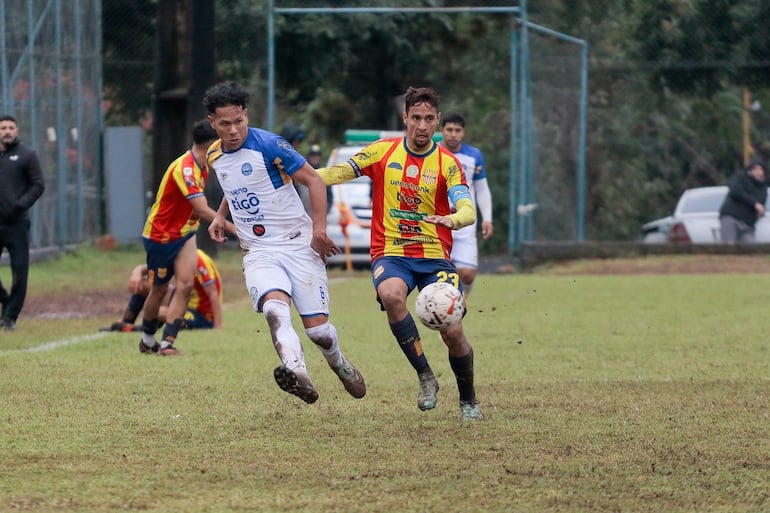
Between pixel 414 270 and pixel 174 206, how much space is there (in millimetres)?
3985

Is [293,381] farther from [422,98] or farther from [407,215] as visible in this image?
[422,98]

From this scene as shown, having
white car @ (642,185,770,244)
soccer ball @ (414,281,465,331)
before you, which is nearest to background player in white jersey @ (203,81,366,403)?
soccer ball @ (414,281,465,331)

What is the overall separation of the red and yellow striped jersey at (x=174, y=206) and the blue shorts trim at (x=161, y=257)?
43 mm

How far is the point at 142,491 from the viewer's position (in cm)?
619

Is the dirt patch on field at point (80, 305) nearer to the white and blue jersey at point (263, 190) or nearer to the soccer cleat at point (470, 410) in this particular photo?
the white and blue jersey at point (263, 190)

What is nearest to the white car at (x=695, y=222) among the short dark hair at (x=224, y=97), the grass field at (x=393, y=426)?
the grass field at (x=393, y=426)

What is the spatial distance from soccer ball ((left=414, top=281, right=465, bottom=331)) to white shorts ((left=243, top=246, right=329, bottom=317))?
64 cm

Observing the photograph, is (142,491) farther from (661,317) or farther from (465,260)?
(661,317)

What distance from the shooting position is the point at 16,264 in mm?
14273

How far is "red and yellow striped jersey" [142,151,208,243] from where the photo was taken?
460 inches

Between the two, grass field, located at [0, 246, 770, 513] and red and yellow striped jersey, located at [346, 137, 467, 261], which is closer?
grass field, located at [0, 246, 770, 513]

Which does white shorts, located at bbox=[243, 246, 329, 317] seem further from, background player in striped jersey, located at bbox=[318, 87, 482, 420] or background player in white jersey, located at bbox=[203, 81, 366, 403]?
background player in striped jersey, located at bbox=[318, 87, 482, 420]

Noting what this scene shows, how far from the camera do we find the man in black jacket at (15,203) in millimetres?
14211

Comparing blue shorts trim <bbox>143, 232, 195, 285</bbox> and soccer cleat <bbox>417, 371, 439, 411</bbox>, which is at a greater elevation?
blue shorts trim <bbox>143, 232, 195, 285</bbox>
